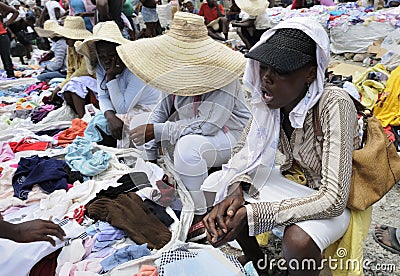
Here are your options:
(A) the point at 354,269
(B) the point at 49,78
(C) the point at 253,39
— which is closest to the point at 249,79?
(A) the point at 354,269

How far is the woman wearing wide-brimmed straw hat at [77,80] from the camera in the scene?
3.61 meters

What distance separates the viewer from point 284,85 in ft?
4.69

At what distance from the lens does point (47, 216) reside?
217 cm

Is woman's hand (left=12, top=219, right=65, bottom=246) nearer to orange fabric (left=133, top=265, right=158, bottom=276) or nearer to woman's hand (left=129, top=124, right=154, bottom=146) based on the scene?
orange fabric (left=133, top=265, right=158, bottom=276)

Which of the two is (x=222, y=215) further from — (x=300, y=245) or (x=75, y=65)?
(x=75, y=65)

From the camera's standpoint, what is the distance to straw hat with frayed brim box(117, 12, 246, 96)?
1.79 meters

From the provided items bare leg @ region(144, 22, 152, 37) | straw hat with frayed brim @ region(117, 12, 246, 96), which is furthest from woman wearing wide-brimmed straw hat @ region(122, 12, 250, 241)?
bare leg @ region(144, 22, 152, 37)

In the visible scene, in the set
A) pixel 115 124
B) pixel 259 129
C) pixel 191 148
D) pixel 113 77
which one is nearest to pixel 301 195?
pixel 259 129

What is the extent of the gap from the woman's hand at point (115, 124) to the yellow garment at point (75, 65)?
3.68 ft

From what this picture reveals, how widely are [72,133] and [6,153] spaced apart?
525 mm

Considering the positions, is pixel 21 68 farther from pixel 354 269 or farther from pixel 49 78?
pixel 354 269

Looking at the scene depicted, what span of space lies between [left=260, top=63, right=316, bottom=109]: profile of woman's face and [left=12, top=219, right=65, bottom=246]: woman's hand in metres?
1.05

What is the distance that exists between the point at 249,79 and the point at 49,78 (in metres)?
4.20

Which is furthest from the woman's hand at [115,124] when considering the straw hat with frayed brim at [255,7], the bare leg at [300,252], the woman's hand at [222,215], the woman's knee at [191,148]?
the straw hat with frayed brim at [255,7]
